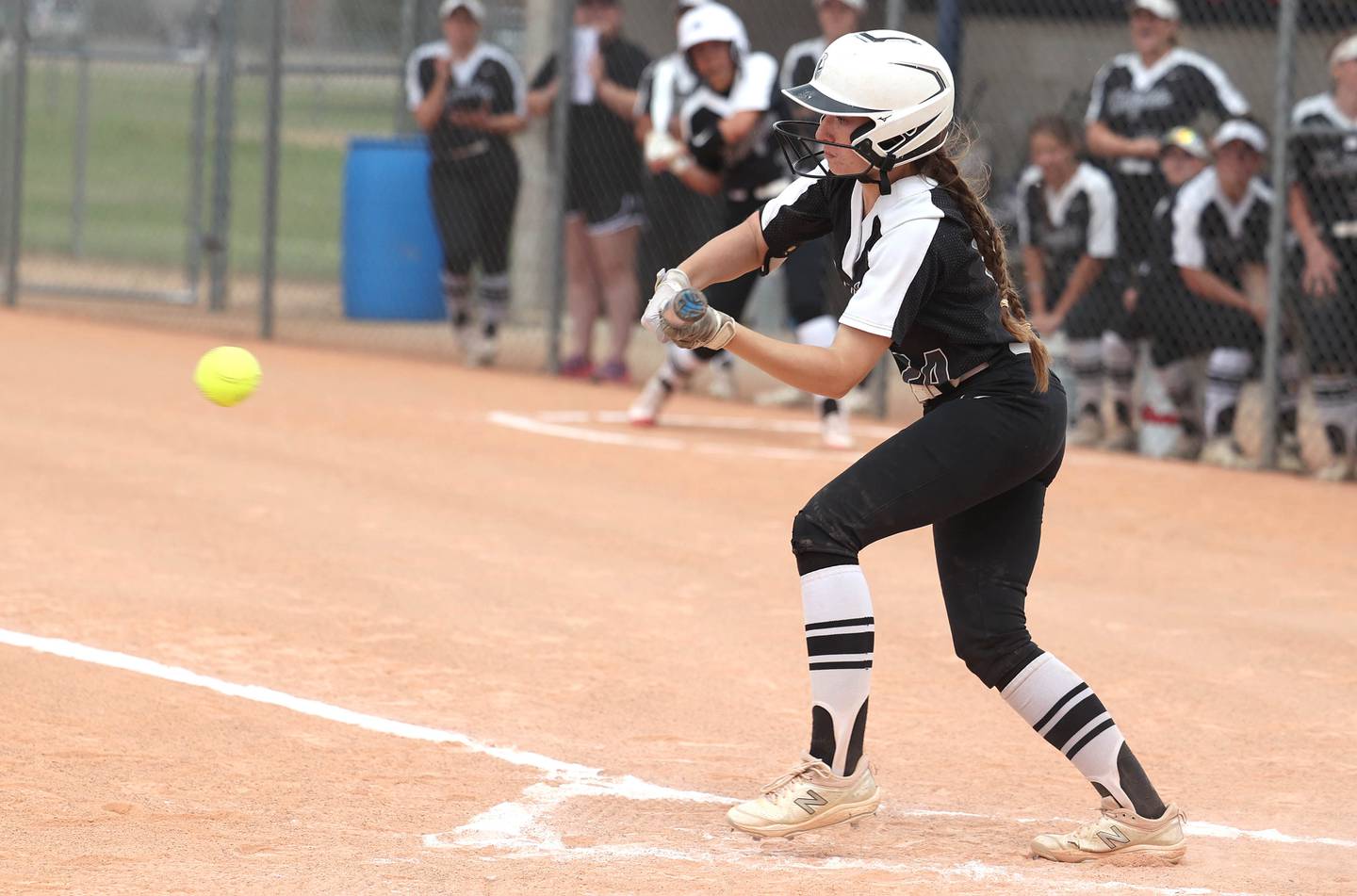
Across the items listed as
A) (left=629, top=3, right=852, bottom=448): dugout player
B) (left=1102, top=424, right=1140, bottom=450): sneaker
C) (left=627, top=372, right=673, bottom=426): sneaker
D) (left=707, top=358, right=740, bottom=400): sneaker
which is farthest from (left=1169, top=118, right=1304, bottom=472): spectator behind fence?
(left=707, top=358, right=740, bottom=400): sneaker

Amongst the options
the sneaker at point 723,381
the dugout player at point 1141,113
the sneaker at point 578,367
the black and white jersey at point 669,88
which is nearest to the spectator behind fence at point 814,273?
the black and white jersey at point 669,88

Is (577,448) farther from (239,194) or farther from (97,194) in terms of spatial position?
(239,194)

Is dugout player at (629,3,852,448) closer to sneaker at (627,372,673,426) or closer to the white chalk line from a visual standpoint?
sneaker at (627,372,673,426)

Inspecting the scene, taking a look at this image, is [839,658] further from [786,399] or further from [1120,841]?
[786,399]

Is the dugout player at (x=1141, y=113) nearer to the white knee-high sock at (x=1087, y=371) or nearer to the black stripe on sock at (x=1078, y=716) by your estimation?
the white knee-high sock at (x=1087, y=371)

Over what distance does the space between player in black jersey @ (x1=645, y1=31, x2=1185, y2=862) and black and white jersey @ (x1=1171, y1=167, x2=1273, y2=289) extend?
614cm

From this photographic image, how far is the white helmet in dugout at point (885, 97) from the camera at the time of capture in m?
4.30

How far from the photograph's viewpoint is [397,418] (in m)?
10.9

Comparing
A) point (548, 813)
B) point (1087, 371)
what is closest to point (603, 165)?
point (1087, 371)

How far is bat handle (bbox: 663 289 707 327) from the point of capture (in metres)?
4.02

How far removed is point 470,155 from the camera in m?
13.2

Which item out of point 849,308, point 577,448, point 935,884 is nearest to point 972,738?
point 935,884

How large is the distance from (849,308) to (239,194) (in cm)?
2195

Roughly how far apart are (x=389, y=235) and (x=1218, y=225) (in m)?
6.81
